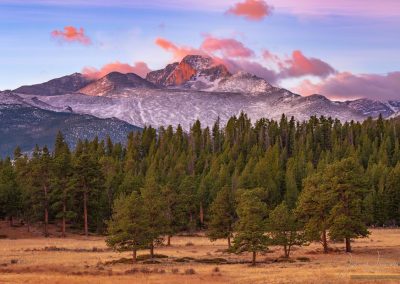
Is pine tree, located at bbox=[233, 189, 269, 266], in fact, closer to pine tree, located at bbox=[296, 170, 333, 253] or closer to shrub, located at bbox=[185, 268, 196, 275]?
shrub, located at bbox=[185, 268, 196, 275]

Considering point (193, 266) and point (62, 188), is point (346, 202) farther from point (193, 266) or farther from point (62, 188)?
point (62, 188)

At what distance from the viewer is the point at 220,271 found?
54.8 m

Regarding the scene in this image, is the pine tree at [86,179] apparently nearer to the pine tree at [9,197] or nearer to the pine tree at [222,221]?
the pine tree at [9,197]

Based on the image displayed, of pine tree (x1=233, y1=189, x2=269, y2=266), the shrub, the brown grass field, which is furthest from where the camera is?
pine tree (x1=233, y1=189, x2=269, y2=266)

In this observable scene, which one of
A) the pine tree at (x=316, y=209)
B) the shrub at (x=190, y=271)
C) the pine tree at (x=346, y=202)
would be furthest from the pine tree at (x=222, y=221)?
the shrub at (x=190, y=271)

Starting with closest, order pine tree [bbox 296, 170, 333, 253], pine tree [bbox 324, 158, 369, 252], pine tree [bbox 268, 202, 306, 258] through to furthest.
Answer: pine tree [bbox 268, 202, 306, 258] → pine tree [bbox 324, 158, 369, 252] → pine tree [bbox 296, 170, 333, 253]

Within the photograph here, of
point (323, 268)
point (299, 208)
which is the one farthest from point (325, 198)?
point (323, 268)

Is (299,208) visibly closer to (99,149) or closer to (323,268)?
(323,268)

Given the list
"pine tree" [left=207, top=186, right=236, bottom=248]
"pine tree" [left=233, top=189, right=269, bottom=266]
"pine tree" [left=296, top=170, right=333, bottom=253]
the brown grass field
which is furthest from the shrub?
"pine tree" [left=207, top=186, right=236, bottom=248]

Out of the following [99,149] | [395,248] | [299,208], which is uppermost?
[99,149]

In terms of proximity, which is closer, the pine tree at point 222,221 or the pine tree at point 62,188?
the pine tree at point 222,221

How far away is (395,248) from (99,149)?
131 metres

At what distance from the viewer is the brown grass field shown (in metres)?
47.4

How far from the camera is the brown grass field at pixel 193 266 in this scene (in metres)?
47.4
